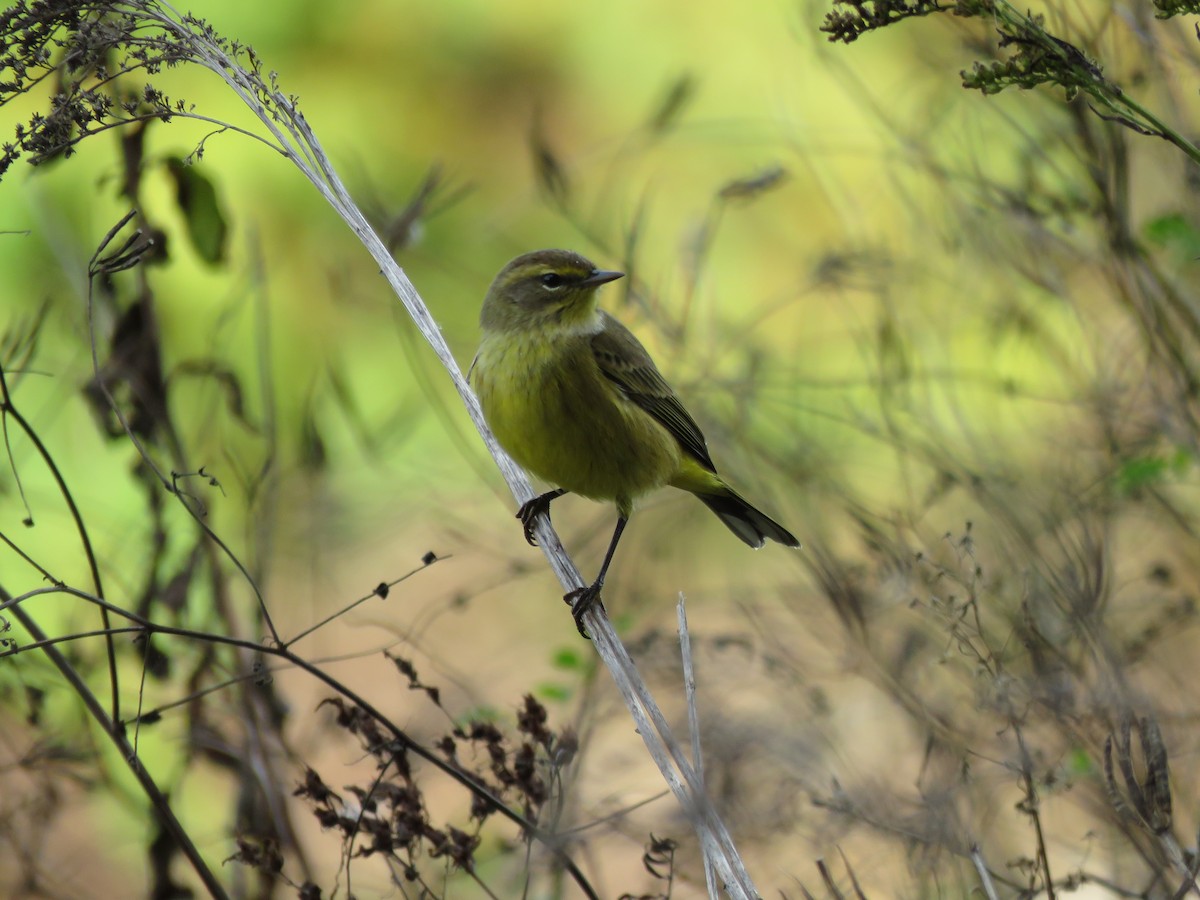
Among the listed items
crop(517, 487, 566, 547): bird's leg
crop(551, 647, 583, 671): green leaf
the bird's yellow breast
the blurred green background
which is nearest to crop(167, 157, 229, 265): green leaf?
the blurred green background

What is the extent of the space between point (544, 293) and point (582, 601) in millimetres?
1262

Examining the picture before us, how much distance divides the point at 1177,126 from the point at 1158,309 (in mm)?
478

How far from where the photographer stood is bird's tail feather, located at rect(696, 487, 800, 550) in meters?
4.39

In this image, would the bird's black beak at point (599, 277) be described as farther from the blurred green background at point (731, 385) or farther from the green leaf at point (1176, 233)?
the green leaf at point (1176, 233)

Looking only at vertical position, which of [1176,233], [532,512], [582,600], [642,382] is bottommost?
[582,600]

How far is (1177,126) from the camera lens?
3.31 m

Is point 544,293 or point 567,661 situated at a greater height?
point 544,293

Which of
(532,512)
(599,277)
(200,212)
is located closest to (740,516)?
(599,277)

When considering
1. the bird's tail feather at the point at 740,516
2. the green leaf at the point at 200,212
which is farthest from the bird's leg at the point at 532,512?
the green leaf at the point at 200,212

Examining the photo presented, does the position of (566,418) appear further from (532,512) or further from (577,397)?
(532,512)

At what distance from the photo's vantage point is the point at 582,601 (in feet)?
10.3

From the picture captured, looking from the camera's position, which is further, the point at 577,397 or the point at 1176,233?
the point at 577,397

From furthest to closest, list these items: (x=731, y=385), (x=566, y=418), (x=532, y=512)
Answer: (x=731, y=385)
(x=566, y=418)
(x=532, y=512)

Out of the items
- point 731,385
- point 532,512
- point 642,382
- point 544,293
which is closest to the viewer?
point 532,512
